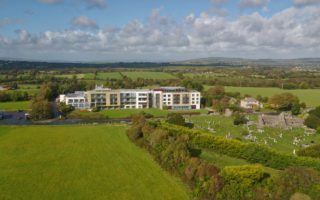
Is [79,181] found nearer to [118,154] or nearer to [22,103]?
[118,154]

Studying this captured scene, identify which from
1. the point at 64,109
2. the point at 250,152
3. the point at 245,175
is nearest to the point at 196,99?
Result: the point at 64,109

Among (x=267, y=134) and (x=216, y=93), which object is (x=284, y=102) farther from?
(x=267, y=134)

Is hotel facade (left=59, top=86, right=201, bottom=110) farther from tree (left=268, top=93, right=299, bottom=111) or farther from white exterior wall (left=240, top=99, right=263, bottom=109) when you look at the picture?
tree (left=268, top=93, right=299, bottom=111)

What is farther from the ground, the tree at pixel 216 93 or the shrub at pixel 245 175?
the shrub at pixel 245 175

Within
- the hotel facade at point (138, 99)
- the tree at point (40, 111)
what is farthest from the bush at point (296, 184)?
the hotel facade at point (138, 99)

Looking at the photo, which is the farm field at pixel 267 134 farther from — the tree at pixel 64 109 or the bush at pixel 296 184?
the tree at pixel 64 109
